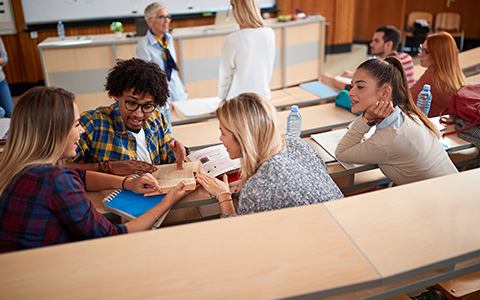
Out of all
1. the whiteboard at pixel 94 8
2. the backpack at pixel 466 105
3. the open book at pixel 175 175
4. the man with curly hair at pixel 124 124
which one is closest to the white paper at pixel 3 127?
the man with curly hair at pixel 124 124

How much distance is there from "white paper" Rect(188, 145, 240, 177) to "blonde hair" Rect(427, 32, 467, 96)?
71.8 inches

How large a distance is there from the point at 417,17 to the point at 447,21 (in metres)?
0.53

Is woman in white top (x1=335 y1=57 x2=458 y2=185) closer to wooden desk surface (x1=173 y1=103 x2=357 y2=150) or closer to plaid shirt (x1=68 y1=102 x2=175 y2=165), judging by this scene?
wooden desk surface (x1=173 y1=103 x2=357 y2=150)

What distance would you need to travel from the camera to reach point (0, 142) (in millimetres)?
2609

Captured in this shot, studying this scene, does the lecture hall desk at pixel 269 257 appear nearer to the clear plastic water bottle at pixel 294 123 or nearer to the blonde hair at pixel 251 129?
the blonde hair at pixel 251 129

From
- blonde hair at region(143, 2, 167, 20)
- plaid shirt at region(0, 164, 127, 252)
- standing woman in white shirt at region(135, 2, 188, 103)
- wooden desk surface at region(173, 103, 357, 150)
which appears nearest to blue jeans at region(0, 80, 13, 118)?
standing woman in white shirt at region(135, 2, 188, 103)

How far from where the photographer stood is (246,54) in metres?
3.50

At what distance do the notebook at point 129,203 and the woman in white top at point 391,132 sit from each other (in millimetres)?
1095

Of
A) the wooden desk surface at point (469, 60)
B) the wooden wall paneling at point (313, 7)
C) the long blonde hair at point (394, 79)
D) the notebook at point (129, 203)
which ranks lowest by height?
the notebook at point (129, 203)

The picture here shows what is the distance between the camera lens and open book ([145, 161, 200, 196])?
2025 mm

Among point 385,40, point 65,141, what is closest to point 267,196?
point 65,141

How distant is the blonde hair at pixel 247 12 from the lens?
340 cm

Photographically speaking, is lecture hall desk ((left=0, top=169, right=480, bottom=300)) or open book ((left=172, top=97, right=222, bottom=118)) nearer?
lecture hall desk ((left=0, top=169, right=480, bottom=300))

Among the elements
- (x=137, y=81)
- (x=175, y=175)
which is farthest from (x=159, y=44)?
(x=175, y=175)
